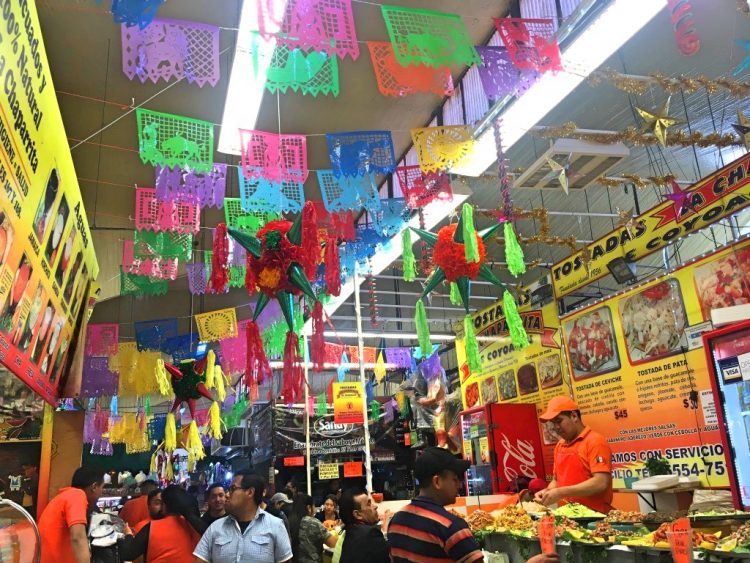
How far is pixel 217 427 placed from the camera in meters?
10.4

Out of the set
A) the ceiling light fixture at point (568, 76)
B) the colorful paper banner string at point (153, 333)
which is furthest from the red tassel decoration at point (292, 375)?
the colorful paper banner string at point (153, 333)

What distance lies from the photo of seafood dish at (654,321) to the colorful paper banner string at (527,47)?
2.70 meters

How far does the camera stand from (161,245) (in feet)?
26.8

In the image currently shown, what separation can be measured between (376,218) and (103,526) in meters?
4.47

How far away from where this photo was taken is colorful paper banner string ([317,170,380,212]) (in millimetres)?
6590

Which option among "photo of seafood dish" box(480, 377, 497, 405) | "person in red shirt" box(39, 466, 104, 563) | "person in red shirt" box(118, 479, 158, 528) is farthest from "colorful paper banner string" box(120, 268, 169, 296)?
"person in red shirt" box(39, 466, 104, 563)

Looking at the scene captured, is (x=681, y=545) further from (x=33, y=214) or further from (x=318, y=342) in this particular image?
(x=33, y=214)

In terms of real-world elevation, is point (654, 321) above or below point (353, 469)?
above

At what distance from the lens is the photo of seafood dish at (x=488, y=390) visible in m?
→ 9.38

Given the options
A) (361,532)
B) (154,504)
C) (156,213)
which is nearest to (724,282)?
(361,532)

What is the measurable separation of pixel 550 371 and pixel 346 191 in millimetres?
3669

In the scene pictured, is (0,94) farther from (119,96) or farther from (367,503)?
(119,96)

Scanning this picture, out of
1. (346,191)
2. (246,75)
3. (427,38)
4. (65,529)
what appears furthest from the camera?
(346,191)

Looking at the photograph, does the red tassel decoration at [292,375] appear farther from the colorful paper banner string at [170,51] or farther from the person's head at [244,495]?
the colorful paper banner string at [170,51]
